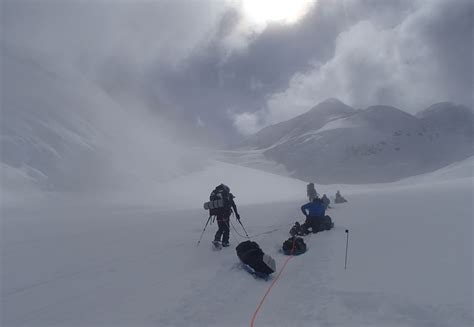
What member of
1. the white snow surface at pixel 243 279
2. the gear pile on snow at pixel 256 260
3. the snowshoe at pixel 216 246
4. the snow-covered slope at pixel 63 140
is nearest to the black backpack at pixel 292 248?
the white snow surface at pixel 243 279

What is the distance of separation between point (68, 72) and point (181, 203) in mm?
32545

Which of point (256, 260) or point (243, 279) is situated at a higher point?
point (256, 260)

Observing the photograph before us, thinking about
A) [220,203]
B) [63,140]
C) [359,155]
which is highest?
[359,155]

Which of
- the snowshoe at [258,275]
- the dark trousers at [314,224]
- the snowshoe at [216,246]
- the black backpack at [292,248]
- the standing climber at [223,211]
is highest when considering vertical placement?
the standing climber at [223,211]

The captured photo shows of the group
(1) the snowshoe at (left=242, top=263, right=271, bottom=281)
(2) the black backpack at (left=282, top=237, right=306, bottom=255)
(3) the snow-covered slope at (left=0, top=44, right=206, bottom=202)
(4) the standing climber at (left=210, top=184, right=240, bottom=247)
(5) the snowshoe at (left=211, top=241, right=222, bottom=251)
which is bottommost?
(1) the snowshoe at (left=242, top=263, right=271, bottom=281)

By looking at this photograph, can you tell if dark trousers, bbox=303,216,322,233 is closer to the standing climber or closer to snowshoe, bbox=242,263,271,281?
the standing climber

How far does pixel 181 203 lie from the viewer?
1153 inches

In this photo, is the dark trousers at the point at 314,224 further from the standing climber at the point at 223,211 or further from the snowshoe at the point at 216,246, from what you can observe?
the snowshoe at the point at 216,246

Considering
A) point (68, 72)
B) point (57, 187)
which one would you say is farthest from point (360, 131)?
point (57, 187)

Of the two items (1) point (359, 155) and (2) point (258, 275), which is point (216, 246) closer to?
(2) point (258, 275)

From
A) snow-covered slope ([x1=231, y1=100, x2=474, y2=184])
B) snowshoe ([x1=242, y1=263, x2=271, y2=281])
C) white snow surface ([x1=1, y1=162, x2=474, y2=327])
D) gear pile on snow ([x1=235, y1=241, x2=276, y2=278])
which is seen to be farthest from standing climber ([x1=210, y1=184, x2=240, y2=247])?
snow-covered slope ([x1=231, y1=100, x2=474, y2=184])

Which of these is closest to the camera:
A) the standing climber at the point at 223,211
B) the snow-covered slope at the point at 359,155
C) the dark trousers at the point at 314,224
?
the standing climber at the point at 223,211

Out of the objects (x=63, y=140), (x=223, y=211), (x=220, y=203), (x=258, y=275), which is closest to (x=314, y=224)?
(x=223, y=211)

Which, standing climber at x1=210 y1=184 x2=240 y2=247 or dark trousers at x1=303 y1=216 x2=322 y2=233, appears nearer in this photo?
standing climber at x1=210 y1=184 x2=240 y2=247
